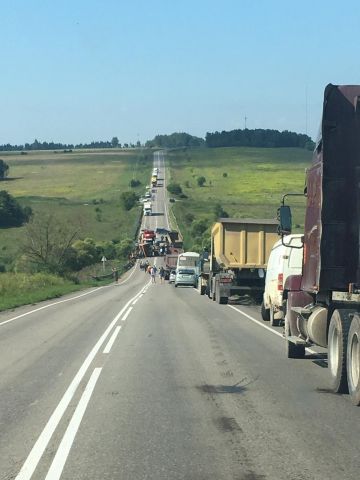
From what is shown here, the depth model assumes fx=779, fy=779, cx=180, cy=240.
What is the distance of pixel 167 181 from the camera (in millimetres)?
175375

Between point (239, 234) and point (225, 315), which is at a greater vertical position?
point (239, 234)

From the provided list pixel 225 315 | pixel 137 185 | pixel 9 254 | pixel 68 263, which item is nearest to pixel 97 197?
pixel 137 185

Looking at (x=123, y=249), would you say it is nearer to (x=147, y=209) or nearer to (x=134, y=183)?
(x=147, y=209)

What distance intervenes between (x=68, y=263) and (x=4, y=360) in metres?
51.7

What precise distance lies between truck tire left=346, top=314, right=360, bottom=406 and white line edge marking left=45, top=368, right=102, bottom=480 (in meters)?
3.29

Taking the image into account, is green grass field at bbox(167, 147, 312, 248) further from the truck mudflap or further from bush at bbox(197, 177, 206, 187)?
the truck mudflap

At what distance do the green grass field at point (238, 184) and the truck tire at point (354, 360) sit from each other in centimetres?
9411

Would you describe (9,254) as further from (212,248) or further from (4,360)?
(4,360)

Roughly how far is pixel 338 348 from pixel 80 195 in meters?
146

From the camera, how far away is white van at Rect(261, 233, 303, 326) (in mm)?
18022

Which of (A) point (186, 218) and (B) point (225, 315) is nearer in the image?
(B) point (225, 315)

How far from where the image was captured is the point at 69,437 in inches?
311

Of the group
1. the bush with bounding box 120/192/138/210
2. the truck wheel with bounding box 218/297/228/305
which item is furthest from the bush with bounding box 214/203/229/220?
the truck wheel with bounding box 218/297/228/305

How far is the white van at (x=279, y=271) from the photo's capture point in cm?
1802
